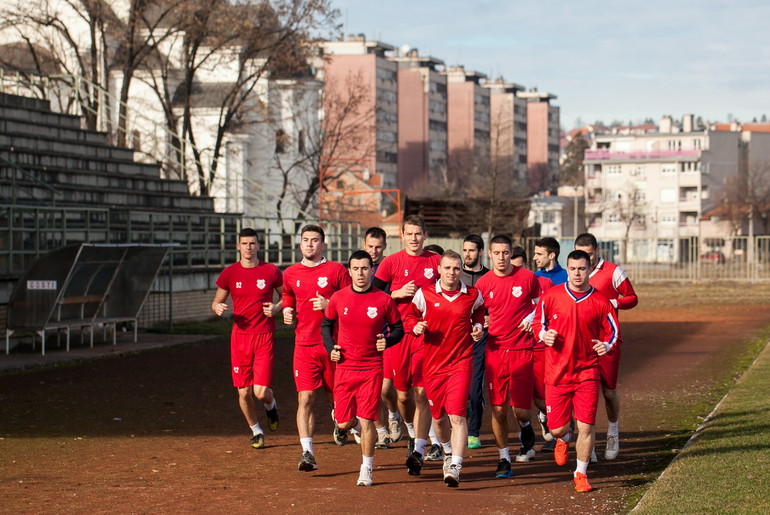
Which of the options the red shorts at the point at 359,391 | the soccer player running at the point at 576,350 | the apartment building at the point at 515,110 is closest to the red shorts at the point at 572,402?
the soccer player running at the point at 576,350

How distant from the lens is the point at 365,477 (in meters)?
9.73

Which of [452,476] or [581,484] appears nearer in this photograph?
[581,484]

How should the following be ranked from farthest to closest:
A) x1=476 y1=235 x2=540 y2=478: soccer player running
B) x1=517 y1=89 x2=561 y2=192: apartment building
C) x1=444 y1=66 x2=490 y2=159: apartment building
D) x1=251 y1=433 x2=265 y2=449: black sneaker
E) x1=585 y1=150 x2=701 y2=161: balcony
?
x1=517 y1=89 x2=561 y2=192: apartment building
x1=444 y1=66 x2=490 y2=159: apartment building
x1=585 y1=150 x2=701 y2=161: balcony
x1=251 y1=433 x2=265 y2=449: black sneaker
x1=476 y1=235 x2=540 y2=478: soccer player running

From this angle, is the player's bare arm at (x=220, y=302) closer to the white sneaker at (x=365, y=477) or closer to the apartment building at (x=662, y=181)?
the white sneaker at (x=365, y=477)

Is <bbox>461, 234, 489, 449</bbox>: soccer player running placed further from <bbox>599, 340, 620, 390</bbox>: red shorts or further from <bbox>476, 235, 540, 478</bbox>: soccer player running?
<bbox>599, 340, 620, 390</bbox>: red shorts

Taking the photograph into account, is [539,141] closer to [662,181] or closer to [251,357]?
[662,181]

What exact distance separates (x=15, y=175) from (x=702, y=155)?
334 feet

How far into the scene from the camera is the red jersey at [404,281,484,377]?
993cm

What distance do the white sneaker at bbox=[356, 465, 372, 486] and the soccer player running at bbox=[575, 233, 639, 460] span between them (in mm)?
2517

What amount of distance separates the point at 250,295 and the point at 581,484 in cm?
411

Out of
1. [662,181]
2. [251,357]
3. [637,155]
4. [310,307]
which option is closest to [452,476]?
[310,307]

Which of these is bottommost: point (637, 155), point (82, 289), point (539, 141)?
point (82, 289)

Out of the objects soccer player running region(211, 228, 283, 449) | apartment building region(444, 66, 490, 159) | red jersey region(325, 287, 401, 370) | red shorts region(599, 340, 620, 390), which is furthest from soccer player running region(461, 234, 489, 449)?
apartment building region(444, 66, 490, 159)

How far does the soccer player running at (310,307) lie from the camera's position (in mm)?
10891
